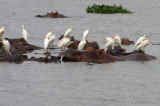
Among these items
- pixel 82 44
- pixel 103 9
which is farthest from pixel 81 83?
pixel 103 9

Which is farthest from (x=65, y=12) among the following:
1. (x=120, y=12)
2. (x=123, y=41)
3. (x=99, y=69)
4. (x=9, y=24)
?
(x=99, y=69)

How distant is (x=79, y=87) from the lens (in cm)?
1870

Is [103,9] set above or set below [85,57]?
below

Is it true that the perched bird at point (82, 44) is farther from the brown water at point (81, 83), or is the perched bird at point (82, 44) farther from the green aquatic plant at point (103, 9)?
the green aquatic plant at point (103, 9)

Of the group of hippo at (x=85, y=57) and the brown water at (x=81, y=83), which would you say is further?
the group of hippo at (x=85, y=57)

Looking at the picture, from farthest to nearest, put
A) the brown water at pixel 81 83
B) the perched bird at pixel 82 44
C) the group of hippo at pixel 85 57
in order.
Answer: the perched bird at pixel 82 44
the group of hippo at pixel 85 57
the brown water at pixel 81 83

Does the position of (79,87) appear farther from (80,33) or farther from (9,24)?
(9,24)

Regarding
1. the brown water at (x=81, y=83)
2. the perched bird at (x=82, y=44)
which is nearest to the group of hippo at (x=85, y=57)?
the brown water at (x=81, y=83)

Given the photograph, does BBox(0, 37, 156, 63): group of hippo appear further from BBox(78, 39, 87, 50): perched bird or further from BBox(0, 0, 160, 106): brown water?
BBox(78, 39, 87, 50): perched bird

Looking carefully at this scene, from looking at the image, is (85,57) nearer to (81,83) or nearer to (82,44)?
(82,44)

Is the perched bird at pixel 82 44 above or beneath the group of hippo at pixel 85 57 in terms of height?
above

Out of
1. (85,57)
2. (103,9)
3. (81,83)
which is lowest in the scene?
(103,9)

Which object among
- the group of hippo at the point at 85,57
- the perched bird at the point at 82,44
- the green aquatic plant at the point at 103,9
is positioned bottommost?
the green aquatic plant at the point at 103,9

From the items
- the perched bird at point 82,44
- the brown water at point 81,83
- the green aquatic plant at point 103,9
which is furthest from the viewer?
the green aquatic plant at point 103,9
